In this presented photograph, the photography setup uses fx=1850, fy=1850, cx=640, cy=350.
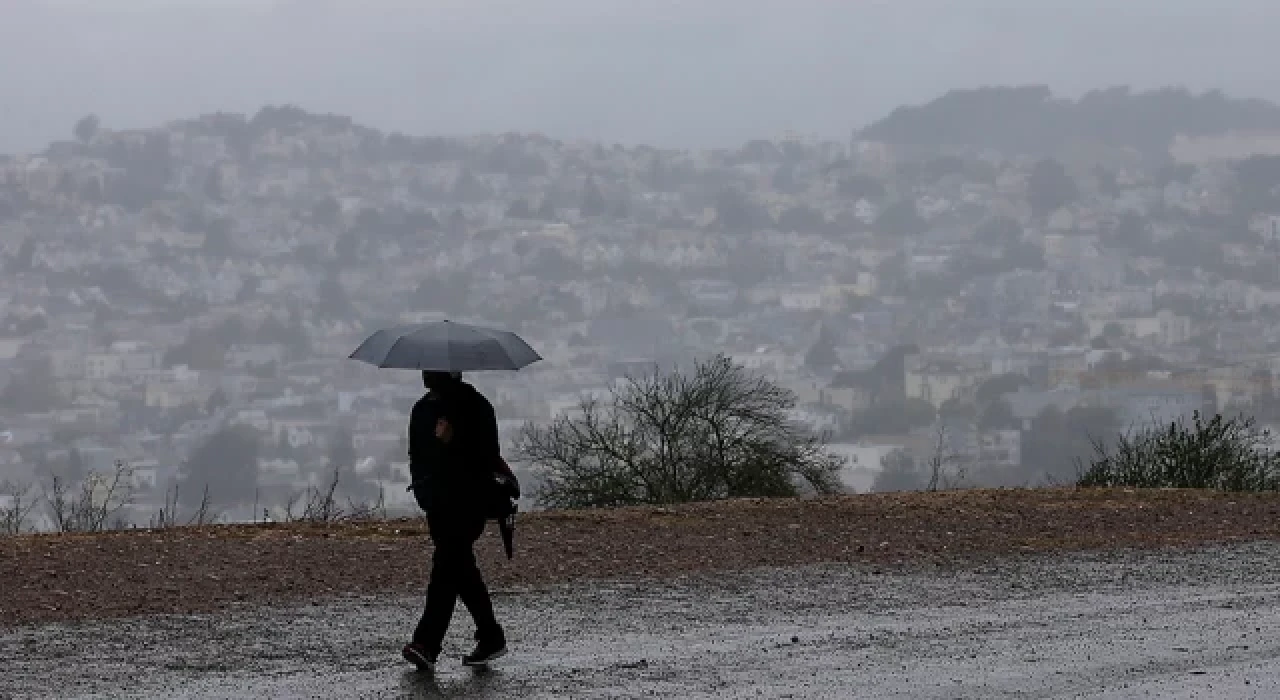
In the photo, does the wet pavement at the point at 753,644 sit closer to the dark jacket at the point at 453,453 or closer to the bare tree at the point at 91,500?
the dark jacket at the point at 453,453

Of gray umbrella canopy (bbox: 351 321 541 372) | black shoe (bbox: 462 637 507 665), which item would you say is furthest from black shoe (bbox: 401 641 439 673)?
gray umbrella canopy (bbox: 351 321 541 372)

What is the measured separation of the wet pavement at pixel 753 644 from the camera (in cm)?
830

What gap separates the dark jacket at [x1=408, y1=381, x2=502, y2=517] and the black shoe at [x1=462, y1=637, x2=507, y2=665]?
0.64 metres

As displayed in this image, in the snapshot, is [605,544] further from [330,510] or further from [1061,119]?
[1061,119]

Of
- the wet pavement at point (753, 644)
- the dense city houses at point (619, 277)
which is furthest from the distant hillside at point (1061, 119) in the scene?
the wet pavement at point (753, 644)

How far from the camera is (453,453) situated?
29.3 feet

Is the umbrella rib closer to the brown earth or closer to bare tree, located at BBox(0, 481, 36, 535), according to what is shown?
the brown earth

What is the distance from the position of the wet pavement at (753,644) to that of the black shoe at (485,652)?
8cm

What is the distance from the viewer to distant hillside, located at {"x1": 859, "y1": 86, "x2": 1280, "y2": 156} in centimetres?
16450

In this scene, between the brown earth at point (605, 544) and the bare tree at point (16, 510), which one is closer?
the brown earth at point (605, 544)

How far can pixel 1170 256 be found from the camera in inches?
4894

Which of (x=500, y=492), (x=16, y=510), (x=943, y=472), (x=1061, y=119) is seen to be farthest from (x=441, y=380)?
(x=1061, y=119)

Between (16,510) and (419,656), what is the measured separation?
36.3 ft

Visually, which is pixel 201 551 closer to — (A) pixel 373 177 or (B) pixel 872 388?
(B) pixel 872 388
